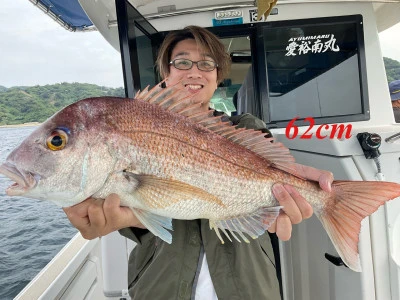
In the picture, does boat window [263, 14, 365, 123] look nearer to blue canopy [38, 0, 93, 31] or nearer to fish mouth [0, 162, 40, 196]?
blue canopy [38, 0, 93, 31]

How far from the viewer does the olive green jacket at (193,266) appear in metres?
1.40

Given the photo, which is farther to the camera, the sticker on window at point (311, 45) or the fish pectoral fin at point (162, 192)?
the sticker on window at point (311, 45)

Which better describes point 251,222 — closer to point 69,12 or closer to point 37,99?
point 69,12

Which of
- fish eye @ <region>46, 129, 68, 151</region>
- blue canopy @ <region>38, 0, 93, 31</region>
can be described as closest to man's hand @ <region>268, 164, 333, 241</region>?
fish eye @ <region>46, 129, 68, 151</region>

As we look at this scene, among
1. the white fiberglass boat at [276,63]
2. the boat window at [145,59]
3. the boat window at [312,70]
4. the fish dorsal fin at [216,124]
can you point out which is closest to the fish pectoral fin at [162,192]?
the fish dorsal fin at [216,124]

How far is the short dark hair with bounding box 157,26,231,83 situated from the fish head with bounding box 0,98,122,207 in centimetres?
97

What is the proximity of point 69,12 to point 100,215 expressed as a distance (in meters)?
3.52

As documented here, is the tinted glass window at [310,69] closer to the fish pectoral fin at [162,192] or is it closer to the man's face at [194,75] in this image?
the man's face at [194,75]

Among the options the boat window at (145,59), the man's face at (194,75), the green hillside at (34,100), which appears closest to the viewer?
the man's face at (194,75)

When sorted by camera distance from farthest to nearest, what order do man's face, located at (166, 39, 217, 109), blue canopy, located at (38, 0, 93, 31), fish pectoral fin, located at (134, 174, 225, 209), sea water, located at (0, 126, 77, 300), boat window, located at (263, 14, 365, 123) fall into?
sea water, located at (0, 126, 77, 300) → boat window, located at (263, 14, 365, 123) → blue canopy, located at (38, 0, 93, 31) → man's face, located at (166, 39, 217, 109) → fish pectoral fin, located at (134, 174, 225, 209)

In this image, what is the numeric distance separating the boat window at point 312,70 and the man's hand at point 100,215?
2934 mm

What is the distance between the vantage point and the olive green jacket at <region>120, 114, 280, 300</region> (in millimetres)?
1403

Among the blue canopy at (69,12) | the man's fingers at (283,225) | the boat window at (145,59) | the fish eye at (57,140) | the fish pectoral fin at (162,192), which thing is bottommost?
the man's fingers at (283,225)

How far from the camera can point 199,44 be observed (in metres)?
1.90
